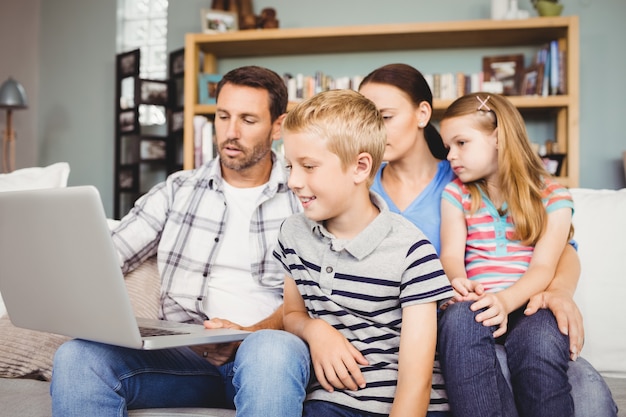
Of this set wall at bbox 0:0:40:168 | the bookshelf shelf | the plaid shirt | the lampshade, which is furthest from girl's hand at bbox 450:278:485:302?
wall at bbox 0:0:40:168

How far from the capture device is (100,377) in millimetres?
1074

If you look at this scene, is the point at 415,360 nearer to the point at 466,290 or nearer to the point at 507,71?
the point at 466,290

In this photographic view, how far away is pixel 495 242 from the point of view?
1409 millimetres

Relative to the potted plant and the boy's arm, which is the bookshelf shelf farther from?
the boy's arm

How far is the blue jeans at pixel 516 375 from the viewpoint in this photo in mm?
1021

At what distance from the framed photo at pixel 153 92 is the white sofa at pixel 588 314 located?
263 cm

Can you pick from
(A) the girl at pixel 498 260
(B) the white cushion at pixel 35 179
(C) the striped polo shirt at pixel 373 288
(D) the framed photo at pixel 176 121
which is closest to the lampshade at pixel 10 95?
(D) the framed photo at pixel 176 121

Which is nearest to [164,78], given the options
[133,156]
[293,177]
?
[133,156]

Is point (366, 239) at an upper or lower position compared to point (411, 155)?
lower

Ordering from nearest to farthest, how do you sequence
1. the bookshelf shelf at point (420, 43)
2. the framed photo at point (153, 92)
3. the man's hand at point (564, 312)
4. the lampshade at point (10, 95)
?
the man's hand at point (564, 312), the bookshelf shelf at point (420, 43), the lampshade at point (10, 95), the framed photo at point (153, 92)

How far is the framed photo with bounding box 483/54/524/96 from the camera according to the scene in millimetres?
3602

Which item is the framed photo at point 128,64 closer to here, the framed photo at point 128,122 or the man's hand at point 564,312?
the framed photo at point 128,122

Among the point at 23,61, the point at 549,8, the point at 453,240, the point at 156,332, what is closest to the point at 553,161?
the point at 549,8

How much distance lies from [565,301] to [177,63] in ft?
11.1
